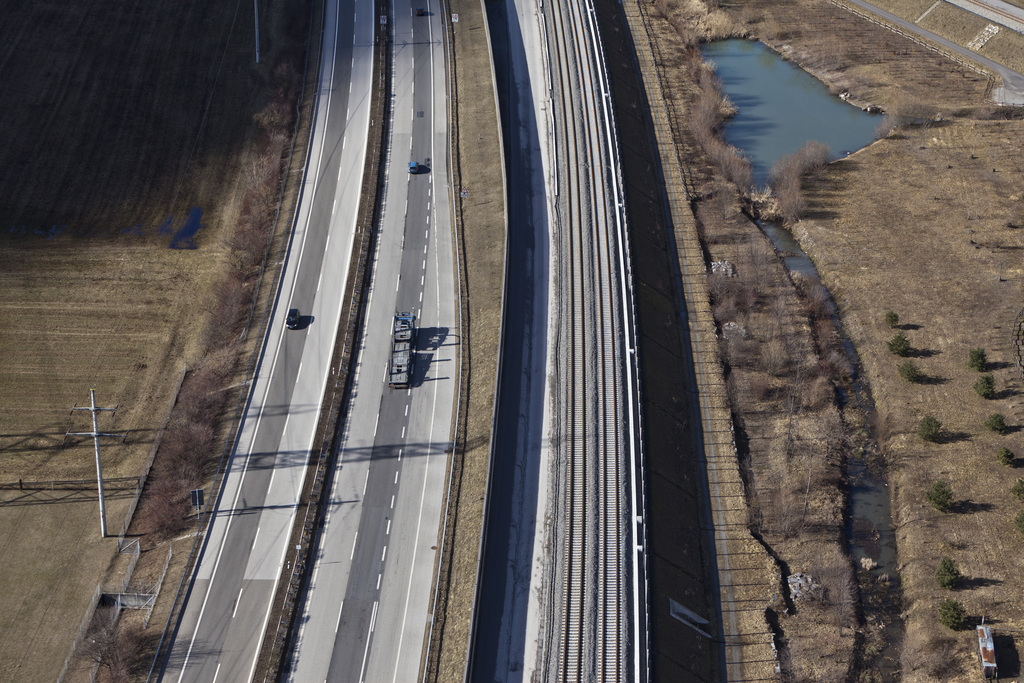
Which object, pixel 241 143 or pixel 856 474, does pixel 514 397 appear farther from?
pixel 241 143

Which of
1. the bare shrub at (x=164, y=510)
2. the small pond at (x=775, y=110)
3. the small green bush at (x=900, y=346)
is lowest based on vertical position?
the bare shrub at (x=164, y=510)

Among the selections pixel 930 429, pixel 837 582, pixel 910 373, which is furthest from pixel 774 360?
pixel 837 582

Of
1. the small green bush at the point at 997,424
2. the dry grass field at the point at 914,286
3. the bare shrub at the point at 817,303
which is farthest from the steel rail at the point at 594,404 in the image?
the small green bush at the point at 997,424

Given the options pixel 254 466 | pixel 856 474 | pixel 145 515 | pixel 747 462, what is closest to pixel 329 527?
pixel 254 466

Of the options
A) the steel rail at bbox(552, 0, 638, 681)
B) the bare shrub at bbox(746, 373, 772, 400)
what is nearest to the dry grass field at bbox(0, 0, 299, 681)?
the steel rail at bbox(552, 0, 638, 681)

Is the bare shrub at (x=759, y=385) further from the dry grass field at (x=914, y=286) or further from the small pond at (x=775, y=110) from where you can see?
the small pond at (x=775, y=110)

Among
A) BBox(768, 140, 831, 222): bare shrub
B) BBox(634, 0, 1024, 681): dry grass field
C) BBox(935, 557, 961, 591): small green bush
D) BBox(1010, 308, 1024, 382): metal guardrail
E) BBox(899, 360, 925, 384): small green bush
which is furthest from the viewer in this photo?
BBox(768, 140, 831, 222): bare shrub

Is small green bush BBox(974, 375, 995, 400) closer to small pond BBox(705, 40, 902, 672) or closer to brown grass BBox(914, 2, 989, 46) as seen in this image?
small pond BBox(705, 40, 902, 672)
